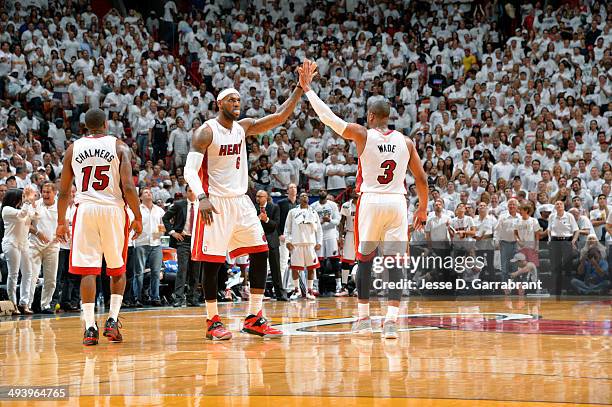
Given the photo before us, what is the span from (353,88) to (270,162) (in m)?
4.40

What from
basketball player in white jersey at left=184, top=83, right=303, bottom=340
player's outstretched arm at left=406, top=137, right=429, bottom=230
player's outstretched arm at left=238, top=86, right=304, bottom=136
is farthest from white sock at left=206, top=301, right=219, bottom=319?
player's outstretched arm at left=406, top=137, right=429, bottom=230

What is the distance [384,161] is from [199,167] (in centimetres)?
194

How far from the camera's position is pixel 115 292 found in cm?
863

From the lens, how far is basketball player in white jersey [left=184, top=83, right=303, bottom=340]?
8.41 meters

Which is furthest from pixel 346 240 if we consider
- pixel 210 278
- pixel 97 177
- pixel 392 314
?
pixel 97 177

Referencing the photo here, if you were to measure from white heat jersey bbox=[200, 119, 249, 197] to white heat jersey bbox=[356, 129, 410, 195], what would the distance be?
1.37 metres

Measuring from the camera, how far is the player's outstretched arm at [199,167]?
8.11m

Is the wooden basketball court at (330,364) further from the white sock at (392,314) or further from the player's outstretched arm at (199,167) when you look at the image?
the player's outstretched arm at (199,167)

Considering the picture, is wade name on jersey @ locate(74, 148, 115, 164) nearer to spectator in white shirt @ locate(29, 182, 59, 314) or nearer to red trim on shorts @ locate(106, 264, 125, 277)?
red trim on shorts @ locate(106, 264, 125, 277)

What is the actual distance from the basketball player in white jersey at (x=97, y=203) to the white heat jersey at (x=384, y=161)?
2.42 metres

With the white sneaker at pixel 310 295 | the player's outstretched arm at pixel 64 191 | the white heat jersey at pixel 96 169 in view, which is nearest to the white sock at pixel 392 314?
the white heat jersey at pixel 96 169

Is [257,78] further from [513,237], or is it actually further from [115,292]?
[115,292]

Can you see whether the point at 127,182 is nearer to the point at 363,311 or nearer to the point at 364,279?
the point at 364,279

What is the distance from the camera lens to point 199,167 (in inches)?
330
